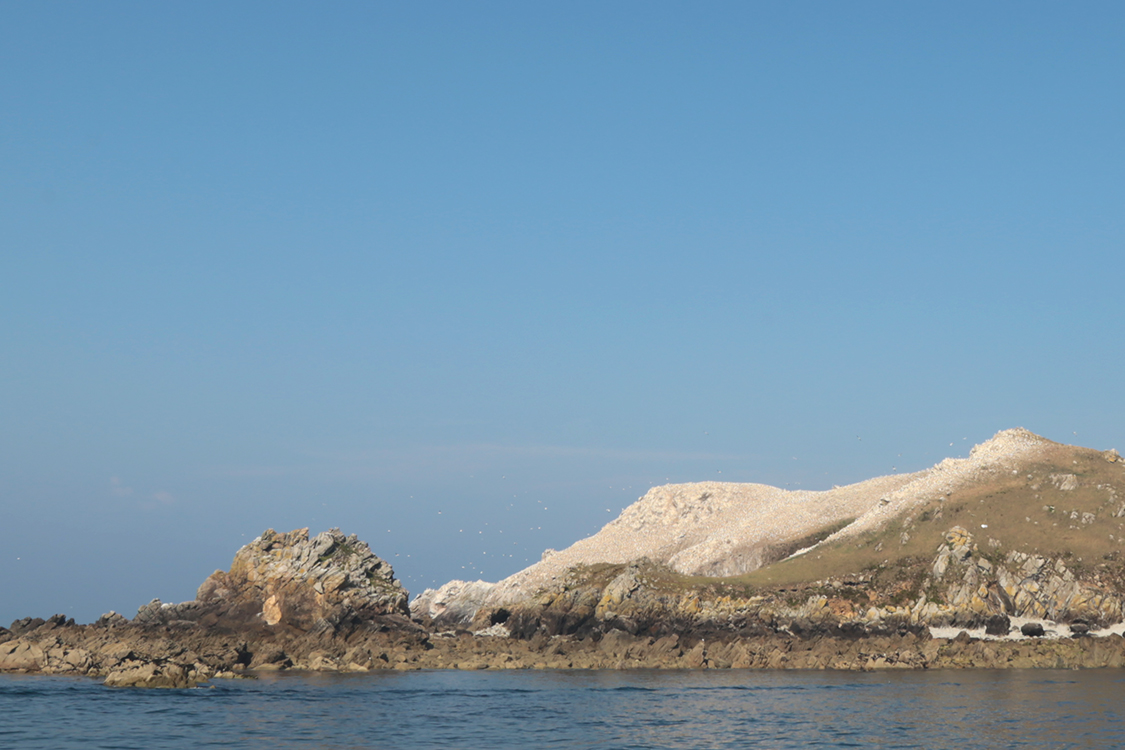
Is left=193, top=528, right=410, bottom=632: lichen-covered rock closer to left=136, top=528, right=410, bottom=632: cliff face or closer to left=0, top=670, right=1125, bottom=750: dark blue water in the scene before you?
left=136, top=528, right=410, bottom=632: cliff face

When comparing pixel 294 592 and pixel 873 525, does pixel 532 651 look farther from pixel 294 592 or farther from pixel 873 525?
pixel 873 525

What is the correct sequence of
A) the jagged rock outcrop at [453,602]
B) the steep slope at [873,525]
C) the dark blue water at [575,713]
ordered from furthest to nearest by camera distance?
the jagged rock outcrop at [453,602], the steep slope at [873,525], the dark blue water at [575,713]

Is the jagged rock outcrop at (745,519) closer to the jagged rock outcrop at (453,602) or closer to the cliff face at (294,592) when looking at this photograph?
the jagged rock outcrop at (453,602)

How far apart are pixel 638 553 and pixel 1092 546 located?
69143mm

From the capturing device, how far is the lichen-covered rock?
74.1 m

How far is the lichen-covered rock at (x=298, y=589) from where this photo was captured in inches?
2918

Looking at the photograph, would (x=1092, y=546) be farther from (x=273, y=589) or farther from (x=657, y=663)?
(x=273, y=589)

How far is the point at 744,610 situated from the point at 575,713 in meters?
41.6

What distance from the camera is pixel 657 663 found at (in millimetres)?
73250

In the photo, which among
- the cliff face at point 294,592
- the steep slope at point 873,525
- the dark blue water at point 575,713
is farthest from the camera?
the steep slope at point 873,525

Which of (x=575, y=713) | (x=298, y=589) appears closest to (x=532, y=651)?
(x=298, y=589)

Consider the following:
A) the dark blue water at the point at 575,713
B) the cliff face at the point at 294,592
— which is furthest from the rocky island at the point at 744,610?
the dark blue water at the point at 575,713

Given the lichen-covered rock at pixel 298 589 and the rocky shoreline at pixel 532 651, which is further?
the lichen-covered rock at pixel 298 589

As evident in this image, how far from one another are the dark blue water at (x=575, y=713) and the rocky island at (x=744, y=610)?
8.30 metres
